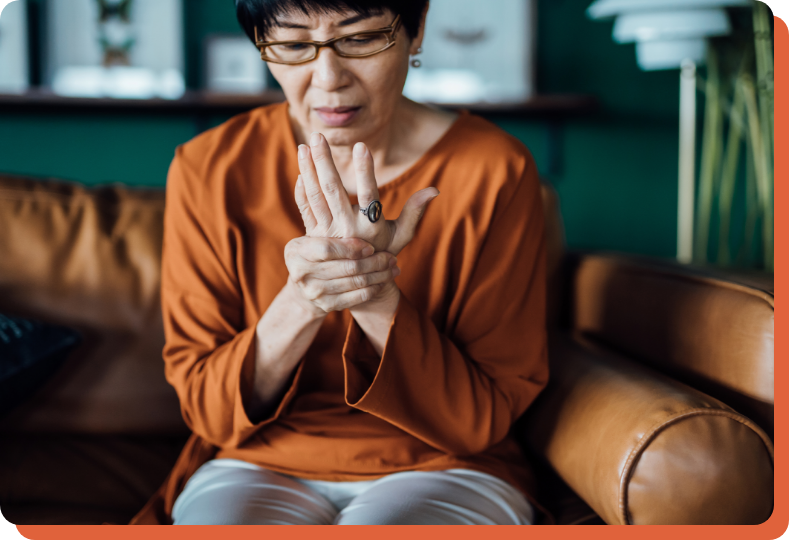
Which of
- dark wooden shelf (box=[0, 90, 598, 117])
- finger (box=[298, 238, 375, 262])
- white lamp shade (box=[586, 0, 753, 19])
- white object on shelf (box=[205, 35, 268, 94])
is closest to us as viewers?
finger (box=[298, 238, 375, 262])

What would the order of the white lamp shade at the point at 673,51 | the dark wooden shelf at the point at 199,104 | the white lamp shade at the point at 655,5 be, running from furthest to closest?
the dark wooden shelf at the point at 199,104, the white lamp shade at the point at 673,51, the white lamp shade at the point at 655,5

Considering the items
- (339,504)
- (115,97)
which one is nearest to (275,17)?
(339,504)

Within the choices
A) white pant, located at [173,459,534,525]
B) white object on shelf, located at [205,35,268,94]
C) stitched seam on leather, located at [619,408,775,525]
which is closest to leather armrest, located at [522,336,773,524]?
stitched seam on leather, located at [619,408,775,525]

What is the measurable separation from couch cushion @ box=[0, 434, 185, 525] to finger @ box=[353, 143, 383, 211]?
27.9 inches

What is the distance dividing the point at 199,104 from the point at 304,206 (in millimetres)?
1532

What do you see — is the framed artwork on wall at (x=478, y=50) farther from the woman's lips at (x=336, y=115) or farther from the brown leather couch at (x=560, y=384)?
the woman's lips at (x=336, y=115)

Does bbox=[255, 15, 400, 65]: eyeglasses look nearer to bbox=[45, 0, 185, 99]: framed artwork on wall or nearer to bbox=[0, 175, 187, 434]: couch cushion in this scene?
bbox=[0, 175, 187, 434]: couch cushion

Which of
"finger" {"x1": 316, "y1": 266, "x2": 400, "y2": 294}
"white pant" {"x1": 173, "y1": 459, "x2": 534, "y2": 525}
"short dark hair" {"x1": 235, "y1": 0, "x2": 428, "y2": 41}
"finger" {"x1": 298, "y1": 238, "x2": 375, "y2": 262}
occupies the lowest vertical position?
"white pant" {"x1": 173, "y1": 459, "x2": 534, "y2": 525}

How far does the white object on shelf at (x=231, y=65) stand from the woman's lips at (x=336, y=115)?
4.74ft

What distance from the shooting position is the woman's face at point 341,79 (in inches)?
32.9

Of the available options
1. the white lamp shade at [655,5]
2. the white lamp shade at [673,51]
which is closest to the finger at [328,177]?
the white lamp shade at [655,5]

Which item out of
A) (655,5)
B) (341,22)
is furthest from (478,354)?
(655,5)

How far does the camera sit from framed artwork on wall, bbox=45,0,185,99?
7.07 feet

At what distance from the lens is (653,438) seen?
771mm
